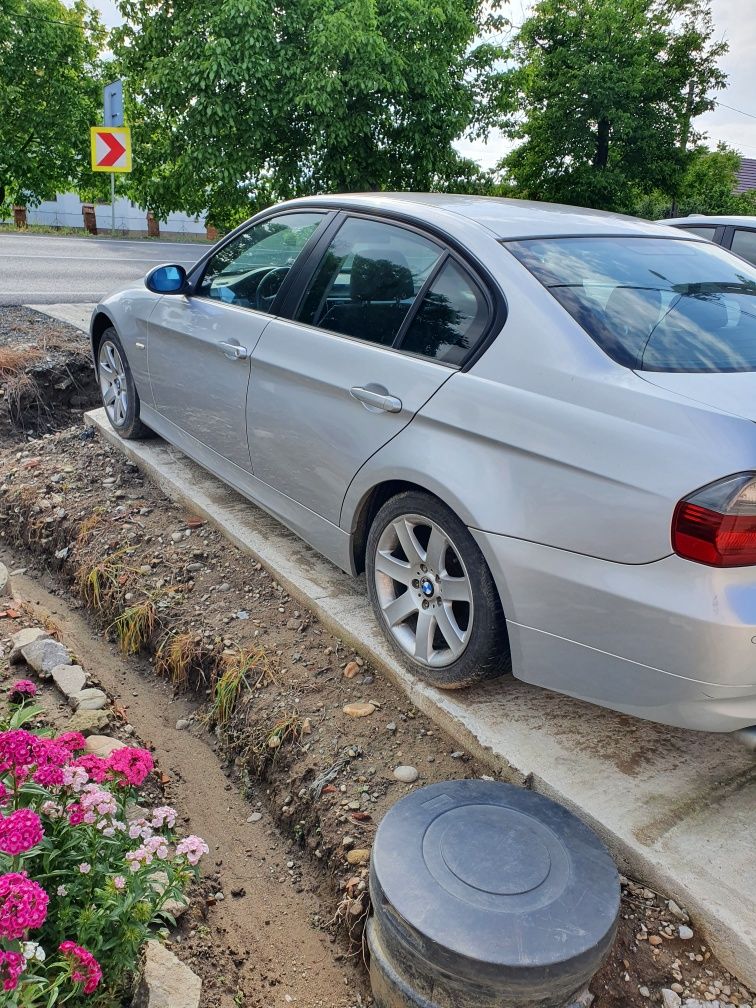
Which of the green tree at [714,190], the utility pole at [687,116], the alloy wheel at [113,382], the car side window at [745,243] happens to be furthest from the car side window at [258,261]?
the green tree at [714,190]

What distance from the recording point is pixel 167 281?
4.46m

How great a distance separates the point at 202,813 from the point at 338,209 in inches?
101

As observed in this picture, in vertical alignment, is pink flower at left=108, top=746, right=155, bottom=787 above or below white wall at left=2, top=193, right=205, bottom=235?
below

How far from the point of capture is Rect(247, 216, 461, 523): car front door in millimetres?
3090

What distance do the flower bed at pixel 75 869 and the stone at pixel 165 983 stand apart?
2.2 inches

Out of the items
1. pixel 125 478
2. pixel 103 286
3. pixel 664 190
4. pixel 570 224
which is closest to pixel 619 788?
pixel 570 224

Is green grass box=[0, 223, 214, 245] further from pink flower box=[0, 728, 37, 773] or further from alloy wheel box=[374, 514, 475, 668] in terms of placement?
pink flower box=[0, 728, 37, 773]

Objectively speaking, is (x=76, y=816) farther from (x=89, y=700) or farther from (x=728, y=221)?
(x=728, y=221)

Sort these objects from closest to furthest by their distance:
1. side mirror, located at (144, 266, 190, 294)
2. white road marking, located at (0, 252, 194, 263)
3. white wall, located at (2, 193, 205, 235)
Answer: side mirror, located at (144, 266, 190, 294), white road marking, located at (0, 252, 194, 263), white wall, located at (2, 193, 205, 235)

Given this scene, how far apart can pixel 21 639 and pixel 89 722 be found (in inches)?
26.7

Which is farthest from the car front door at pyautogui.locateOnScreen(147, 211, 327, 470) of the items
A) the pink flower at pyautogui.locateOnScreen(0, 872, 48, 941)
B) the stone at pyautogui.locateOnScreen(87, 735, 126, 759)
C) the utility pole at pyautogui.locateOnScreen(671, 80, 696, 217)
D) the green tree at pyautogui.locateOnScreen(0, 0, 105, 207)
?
the green tree at pyautogui.locateOnScreen(0, 0, 105, 207)

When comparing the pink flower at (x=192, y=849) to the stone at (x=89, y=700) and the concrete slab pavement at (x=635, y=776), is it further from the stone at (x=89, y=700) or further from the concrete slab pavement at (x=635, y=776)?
the stone at (x=89, y=700)

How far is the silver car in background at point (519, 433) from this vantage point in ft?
7.39

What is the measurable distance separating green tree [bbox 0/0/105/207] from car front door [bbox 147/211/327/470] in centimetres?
2889
